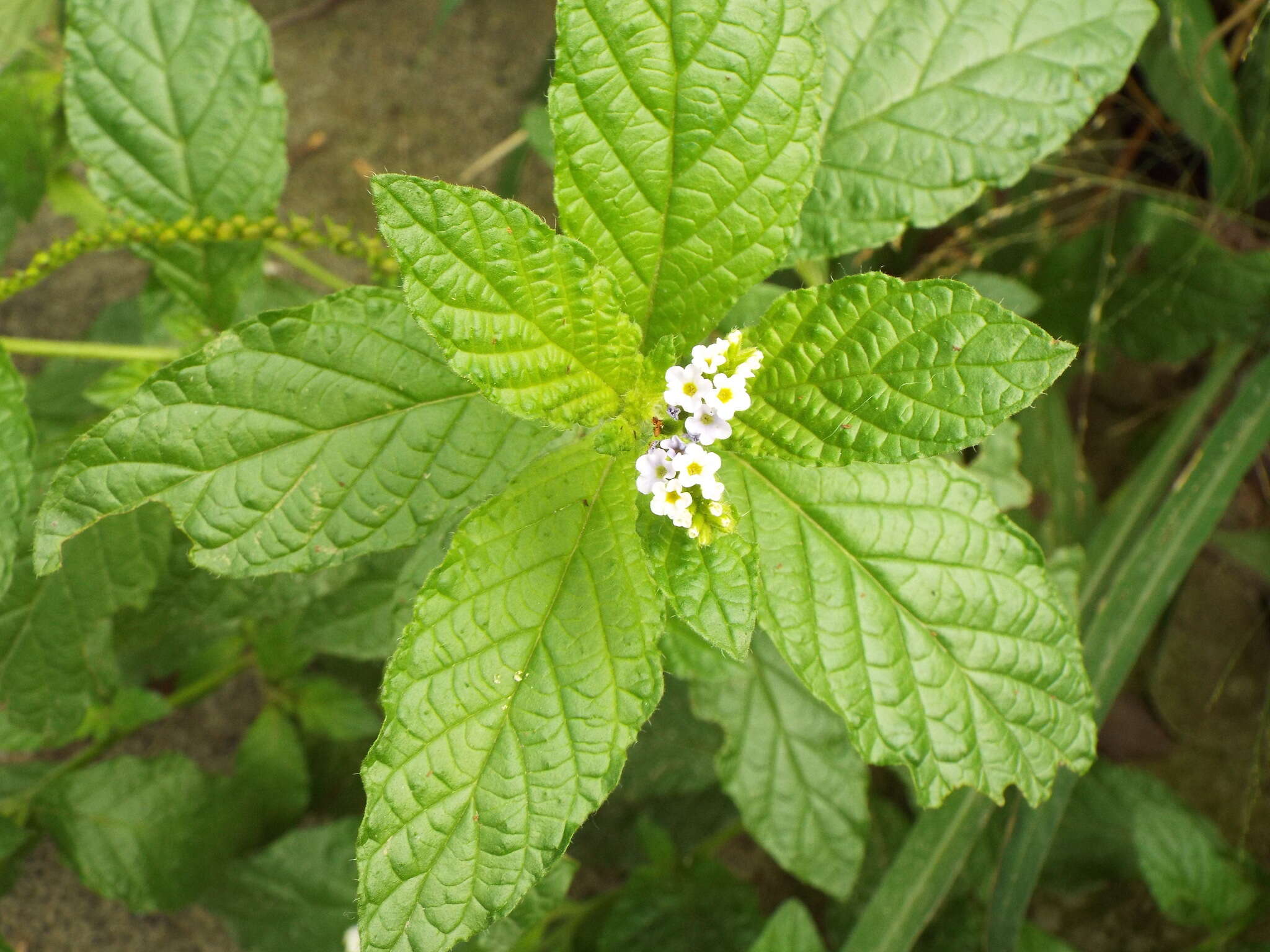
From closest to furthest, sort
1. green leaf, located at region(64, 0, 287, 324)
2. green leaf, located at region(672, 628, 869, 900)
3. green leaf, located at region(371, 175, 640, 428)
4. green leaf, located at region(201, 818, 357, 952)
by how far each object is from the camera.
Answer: green leaf, located at region(371, 175, 640, 428)
green leaf, located at region(64, 0, 287, 324)
green leaf, located at region(672, 628, 869, 900)
green leaf, located at region(201, 818, 357, 952)

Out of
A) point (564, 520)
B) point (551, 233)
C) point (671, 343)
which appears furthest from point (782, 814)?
point (551, 233)

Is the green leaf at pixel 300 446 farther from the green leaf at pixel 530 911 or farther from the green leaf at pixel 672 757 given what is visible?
the green leaf at pixel 672 757

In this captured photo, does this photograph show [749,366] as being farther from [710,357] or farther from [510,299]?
[510,299]

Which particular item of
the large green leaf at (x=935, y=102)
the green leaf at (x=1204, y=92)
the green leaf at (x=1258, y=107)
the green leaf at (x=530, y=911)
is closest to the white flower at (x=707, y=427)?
the large green leaf at (x=935, y=102)

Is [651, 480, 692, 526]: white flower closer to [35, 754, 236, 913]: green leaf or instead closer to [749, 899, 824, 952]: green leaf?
[749, 899, 824, 952]: green leaf

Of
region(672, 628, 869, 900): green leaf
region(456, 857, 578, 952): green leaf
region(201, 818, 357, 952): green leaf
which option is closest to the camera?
region(456, 857, 578, 952): green leaf

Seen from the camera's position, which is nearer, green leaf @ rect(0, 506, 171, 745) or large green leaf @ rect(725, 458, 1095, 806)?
large green leaf @ rect(725, 458, 1095, 806)

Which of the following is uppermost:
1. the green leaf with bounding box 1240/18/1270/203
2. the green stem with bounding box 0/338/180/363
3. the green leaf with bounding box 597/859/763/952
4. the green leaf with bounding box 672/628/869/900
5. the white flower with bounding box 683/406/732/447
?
the green leaf with bounding box 1240/18/1270/203

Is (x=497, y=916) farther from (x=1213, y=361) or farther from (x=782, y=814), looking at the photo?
(x=1213, y=361)

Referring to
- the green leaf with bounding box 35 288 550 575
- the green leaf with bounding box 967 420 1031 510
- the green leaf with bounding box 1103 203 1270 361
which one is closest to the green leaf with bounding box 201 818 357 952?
the green leaf with bounding box 35 288 550 575
